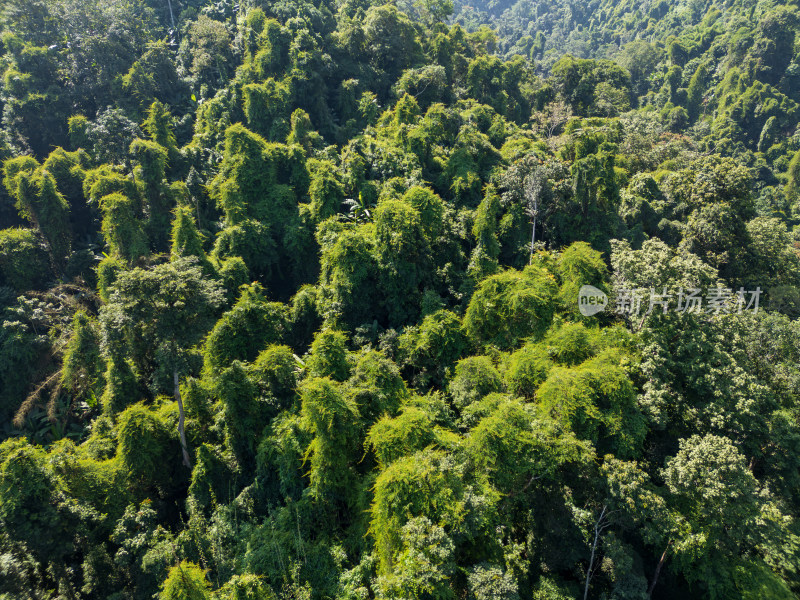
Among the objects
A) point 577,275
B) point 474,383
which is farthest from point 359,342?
point 577,275

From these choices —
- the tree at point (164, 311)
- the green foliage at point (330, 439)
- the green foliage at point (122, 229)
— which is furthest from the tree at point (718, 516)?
the green foliage at point (122, 229)

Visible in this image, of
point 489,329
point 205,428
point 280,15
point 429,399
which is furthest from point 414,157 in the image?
point 280,15

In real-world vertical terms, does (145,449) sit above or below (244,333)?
below

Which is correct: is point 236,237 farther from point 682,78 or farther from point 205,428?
point 682,78

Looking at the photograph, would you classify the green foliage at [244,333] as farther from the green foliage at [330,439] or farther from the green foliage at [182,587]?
the green foliage at [182,587]

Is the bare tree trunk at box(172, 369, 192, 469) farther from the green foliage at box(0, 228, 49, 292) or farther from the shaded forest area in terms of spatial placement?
the green foliage at box(0, 228, 49, 292)
